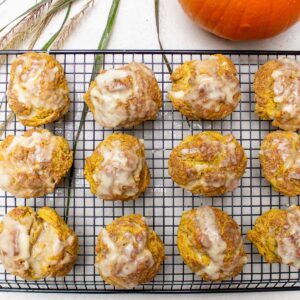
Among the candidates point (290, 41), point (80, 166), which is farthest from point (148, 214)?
point (290, 41)

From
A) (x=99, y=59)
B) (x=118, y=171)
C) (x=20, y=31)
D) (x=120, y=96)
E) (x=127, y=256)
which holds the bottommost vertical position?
(x=127, y=256)

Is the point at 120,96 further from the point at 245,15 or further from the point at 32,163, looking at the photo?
the point at 245,15

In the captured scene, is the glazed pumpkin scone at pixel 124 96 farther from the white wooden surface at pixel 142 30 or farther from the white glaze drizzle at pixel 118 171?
the white wooden surface at pixel 142 30

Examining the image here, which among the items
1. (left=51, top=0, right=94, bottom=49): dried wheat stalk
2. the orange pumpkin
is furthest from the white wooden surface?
the orange pumpkin

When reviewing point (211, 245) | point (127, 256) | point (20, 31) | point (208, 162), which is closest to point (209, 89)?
point (208, 162)

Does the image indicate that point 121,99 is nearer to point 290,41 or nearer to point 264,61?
point 264,61

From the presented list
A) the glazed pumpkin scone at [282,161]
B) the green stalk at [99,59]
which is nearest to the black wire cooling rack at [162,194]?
A: the green stalk at [99,59]
